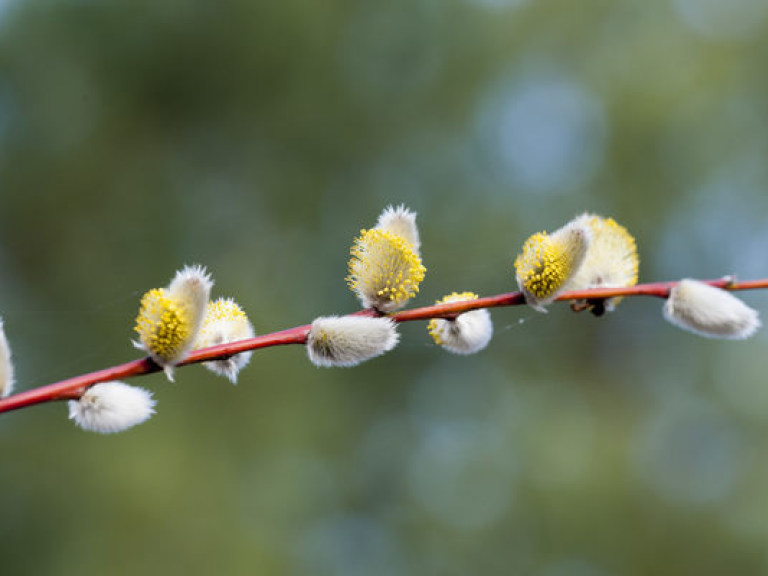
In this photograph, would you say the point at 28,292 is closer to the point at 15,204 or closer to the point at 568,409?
the point at 15,204

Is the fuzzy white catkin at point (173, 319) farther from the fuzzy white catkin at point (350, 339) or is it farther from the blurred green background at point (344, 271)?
the blurred green background at point (344, 271)

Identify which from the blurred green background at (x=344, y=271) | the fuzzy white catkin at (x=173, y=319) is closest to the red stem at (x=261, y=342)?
the fuzzy white catkin at (x=173, y=319)

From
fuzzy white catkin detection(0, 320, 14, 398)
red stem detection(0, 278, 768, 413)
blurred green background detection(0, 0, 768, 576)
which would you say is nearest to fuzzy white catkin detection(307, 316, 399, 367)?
red stem detection(0, 278, 768, 413)

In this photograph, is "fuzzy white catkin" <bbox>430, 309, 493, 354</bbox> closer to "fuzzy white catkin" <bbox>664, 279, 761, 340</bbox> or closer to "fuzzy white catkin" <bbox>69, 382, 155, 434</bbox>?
"fuzzy white catkin" <bbox>664, 279, 761, 340</bbox>

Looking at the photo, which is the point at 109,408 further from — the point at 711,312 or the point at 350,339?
the point at 711,312

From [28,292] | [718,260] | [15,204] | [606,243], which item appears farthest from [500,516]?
[606,243]

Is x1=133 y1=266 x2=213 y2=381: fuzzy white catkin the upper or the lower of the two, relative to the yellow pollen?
upper

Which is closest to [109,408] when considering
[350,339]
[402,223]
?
[350,339]
